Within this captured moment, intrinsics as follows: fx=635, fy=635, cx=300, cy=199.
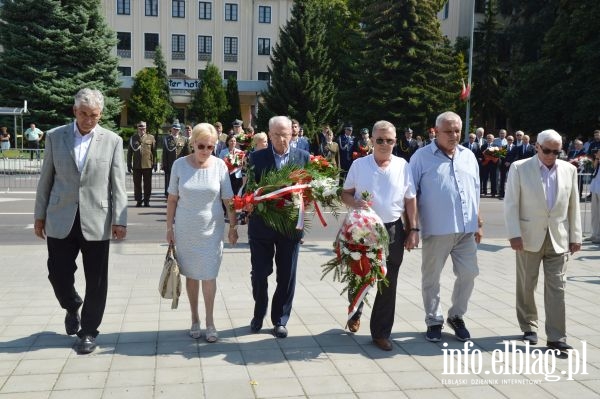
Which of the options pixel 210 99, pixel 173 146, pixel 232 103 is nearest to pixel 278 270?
pixel 173 146

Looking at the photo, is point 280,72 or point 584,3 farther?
point 280,72

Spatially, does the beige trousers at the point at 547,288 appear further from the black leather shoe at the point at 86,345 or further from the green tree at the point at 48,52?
the green tree at the point at 48,52

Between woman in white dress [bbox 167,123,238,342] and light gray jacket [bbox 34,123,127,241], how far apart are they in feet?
1.71

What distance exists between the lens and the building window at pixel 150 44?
212 feet

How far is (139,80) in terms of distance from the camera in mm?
49469

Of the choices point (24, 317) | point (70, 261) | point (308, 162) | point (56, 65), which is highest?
point (56, 65)

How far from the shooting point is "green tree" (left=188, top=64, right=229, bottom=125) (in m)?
51.4

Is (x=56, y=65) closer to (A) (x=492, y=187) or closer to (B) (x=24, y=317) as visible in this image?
(A) (x=492, y=187)

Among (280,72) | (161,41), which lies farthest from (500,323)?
(161,41)

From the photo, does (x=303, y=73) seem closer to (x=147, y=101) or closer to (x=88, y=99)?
(x=147, y=101)

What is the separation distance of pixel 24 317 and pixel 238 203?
267 centimetres

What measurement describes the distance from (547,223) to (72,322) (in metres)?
4.33

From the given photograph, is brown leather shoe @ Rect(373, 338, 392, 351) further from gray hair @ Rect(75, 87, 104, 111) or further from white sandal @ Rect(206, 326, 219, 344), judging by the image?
gray hair @ Rect(75, 87, 104, 111)

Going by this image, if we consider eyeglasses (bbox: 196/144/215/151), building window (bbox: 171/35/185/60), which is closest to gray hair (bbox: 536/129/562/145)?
eyeglasses (bbox: 196/144/215/151)
